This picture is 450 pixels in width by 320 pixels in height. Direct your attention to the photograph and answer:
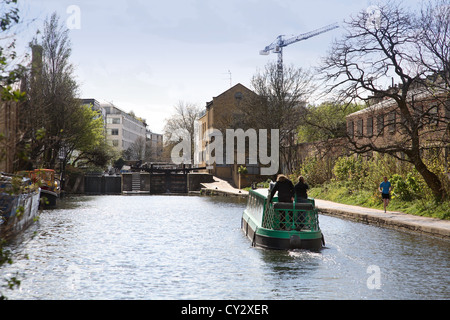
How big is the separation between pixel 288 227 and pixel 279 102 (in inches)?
1298

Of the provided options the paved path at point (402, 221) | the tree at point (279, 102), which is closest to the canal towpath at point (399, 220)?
the paved path at point (402, 221)

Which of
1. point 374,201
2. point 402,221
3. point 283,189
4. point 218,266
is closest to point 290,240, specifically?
point 283,189

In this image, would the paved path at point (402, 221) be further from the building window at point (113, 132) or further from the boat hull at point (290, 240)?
the building window at point (113, 132)

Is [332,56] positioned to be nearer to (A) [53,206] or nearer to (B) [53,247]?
(B) [53,247]

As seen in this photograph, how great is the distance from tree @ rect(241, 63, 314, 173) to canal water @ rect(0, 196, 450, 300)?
27275 millimetres

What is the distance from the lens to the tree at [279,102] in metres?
45.9

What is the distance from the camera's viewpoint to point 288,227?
1412 cm

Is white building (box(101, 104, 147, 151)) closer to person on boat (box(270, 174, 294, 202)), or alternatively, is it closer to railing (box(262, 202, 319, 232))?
person on boat (box(270, 174, 294, 202))

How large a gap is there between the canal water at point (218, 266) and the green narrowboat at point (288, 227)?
247 millimetres

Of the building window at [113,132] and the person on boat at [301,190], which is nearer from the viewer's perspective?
the person on boat at [301,190]

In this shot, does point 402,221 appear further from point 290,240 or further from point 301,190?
point 290,240

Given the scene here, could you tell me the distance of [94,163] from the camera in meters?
55.9

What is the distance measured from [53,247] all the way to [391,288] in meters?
9.17
